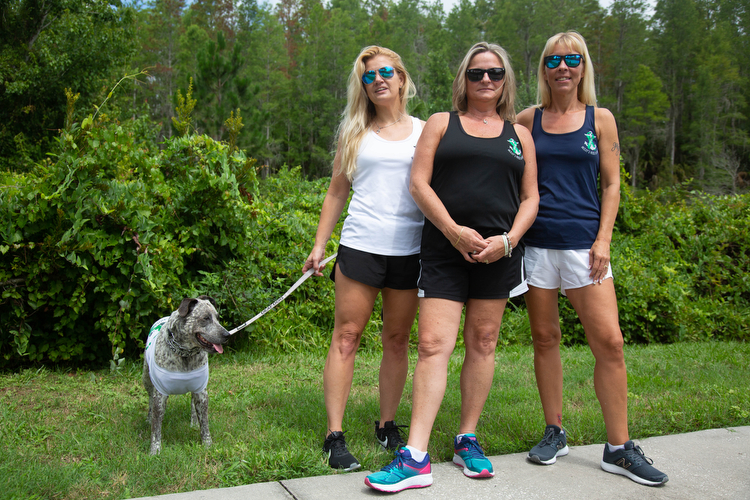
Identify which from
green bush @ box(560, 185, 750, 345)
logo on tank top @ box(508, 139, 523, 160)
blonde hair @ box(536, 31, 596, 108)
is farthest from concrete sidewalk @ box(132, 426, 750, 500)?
green bush @ box(560, 185, 750, 345)

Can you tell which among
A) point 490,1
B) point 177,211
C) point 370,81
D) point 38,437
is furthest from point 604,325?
point 490,1

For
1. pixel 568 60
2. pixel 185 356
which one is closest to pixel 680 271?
pixel 568 60

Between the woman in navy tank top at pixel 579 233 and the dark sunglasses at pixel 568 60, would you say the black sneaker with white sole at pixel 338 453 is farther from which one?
the dark sunglasses at pixel 568 60

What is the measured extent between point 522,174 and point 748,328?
595 cm

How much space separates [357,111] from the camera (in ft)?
10.5

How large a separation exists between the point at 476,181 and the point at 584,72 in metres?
0.95

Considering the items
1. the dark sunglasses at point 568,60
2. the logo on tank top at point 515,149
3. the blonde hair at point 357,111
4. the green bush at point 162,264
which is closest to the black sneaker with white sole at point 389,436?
the blonde hair at point 357,111

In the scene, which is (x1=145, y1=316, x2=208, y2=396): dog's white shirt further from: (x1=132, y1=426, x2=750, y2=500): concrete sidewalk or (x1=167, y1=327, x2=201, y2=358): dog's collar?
(x1=132, y1=426, x2=750, y2=500): concrete sidewalk

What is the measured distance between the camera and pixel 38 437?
3.33 meters

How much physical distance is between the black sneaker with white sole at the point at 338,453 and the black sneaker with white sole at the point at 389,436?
0.31 metres

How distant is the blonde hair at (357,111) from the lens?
310cm

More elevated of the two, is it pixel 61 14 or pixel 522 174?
pixel 61 14

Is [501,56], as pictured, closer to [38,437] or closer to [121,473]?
[121,473]

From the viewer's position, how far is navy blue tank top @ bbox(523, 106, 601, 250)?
2975 mm
